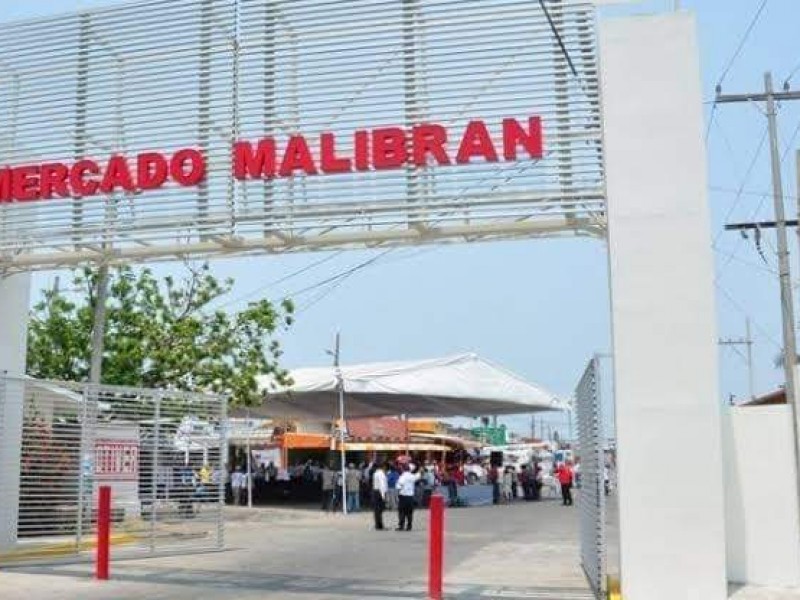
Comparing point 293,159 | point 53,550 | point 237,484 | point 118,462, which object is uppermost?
point 293,159

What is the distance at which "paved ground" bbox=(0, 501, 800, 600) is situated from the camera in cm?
1288

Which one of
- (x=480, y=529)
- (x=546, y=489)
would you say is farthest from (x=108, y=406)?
(x=546, y=489)

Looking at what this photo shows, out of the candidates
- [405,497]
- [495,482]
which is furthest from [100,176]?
[495,482]

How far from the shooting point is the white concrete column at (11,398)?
17.2 m

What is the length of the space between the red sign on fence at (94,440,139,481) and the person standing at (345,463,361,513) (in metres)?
13.0

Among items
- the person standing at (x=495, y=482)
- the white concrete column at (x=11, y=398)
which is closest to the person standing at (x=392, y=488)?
the person standing at (x=495, y=482)

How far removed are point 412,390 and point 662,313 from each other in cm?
1997

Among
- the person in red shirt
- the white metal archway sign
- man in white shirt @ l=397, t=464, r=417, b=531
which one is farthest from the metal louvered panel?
the person in red shirt

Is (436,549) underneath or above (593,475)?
underneath

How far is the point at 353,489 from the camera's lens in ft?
105

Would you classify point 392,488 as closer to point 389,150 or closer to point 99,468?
point 99,468

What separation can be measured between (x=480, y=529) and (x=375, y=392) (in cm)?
813

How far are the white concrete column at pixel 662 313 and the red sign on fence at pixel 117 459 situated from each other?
10.1 metres

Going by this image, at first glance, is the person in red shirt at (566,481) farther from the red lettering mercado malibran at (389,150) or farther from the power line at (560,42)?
the power line at (560,42)
